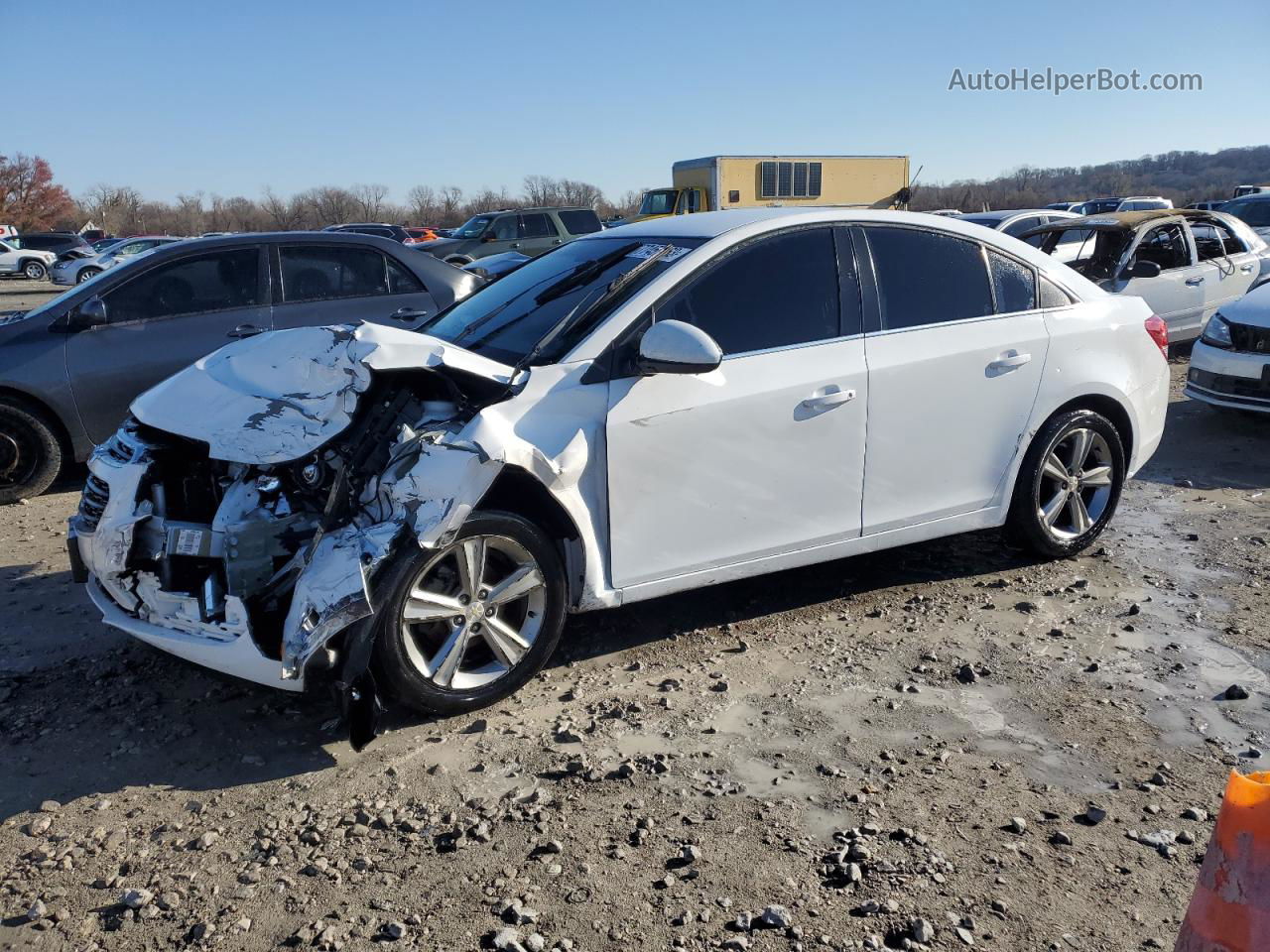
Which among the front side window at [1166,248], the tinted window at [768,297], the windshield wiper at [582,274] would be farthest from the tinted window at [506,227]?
the tinted window at [768,297]

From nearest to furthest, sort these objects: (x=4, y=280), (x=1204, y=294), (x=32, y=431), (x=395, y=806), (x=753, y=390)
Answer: (x=395, y=806)
(x=753, y=390)
(x=32, y=431)
(x=1204, y=294)
(x=4, y=280)

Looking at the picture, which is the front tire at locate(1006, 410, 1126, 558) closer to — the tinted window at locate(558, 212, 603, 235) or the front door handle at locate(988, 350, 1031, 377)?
the front door handle at locate(988, 350, 1031, 377)

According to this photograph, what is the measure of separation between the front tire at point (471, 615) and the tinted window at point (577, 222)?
19.9 metres

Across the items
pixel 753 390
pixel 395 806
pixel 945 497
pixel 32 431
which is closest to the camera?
pixel 395 806

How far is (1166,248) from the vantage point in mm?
10656

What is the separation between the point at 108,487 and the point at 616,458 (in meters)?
1.94

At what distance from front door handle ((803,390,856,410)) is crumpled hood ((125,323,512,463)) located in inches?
49.8

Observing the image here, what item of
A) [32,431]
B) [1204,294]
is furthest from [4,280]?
[1204,294]

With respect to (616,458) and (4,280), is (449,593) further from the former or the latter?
(4,280)

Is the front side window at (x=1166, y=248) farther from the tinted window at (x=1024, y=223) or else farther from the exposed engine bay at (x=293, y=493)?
the exposed engine bay at (x=293, y=493)

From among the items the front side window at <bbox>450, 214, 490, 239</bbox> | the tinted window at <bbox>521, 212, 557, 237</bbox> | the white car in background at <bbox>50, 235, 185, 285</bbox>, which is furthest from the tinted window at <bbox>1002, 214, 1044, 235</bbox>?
the white car in background at <bbox>50, 235, 185, 285</bbox>

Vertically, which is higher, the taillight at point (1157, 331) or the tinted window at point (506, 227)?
the taillight at point (1157, 331)

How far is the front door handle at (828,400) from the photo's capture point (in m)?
4.16

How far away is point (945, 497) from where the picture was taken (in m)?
4.68
